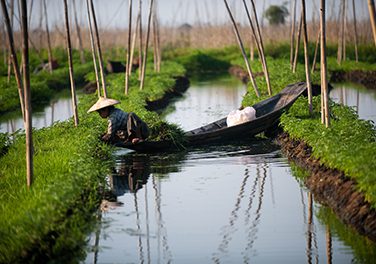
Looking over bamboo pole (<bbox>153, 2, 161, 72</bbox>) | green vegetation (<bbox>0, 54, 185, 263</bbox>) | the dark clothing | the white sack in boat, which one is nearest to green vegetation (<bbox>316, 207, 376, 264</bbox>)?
green vegetation (<bbox>0, 54, 185, 263</bbox>)

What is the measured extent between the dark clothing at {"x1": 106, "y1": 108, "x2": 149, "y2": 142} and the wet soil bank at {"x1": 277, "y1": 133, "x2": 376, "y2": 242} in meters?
2.66

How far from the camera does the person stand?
513 inches

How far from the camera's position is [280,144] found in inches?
551

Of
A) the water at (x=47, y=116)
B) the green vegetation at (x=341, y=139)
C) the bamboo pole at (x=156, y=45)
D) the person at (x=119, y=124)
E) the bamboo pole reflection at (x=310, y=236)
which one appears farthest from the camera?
the bamboo pole at (x=156, y=45)

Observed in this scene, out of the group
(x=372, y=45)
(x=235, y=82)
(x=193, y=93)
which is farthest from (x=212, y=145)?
(x=372, y=45)

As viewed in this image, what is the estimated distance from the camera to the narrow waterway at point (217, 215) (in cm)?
759

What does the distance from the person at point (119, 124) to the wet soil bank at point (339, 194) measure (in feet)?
8.75

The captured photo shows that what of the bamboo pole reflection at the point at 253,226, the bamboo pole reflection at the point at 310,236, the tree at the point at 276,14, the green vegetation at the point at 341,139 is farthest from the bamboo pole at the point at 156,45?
the tree at the point at 276,14

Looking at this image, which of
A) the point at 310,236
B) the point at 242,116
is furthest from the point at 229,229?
the point at 242,116

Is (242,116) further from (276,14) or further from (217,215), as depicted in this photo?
(276,14)

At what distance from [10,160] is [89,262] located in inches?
186

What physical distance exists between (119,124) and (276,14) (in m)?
57.9

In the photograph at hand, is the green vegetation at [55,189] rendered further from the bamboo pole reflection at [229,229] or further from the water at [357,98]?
the water at [357,98]

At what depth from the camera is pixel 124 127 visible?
13.2 metres
